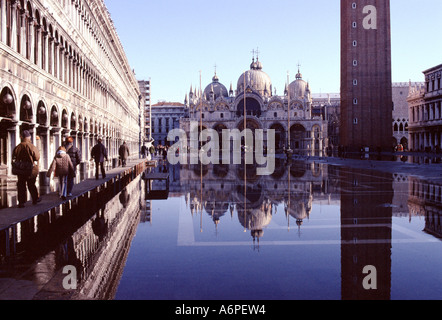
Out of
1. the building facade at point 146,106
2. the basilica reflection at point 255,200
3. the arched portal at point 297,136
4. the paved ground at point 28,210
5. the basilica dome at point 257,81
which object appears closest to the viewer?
the paved ground at point 28,210

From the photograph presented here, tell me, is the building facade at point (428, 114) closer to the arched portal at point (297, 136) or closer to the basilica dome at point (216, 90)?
the arched portal at point (297, 136)

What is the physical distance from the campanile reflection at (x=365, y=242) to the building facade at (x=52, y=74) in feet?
37.4

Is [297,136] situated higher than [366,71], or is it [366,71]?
[366,71]

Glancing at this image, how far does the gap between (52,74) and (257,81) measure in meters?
103

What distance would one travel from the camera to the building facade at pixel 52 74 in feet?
54.0

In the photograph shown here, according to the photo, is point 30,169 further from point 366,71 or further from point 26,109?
point 366,71

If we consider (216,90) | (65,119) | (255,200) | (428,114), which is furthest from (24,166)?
(216,90)

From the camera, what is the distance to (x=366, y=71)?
217 ft

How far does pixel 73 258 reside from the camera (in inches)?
275

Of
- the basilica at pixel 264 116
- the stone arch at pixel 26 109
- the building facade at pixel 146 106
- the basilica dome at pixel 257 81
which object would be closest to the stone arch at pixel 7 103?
the stone arch at pixel 26 109

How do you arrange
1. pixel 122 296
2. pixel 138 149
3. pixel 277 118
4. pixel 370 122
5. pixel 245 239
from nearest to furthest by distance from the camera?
1. pixel 122 296
2. pixel 245 239
3. pixel 370 122
4. pixel 138 149
5. pixel 277 118

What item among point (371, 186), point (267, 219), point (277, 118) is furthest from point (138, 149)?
point (267, 219)
